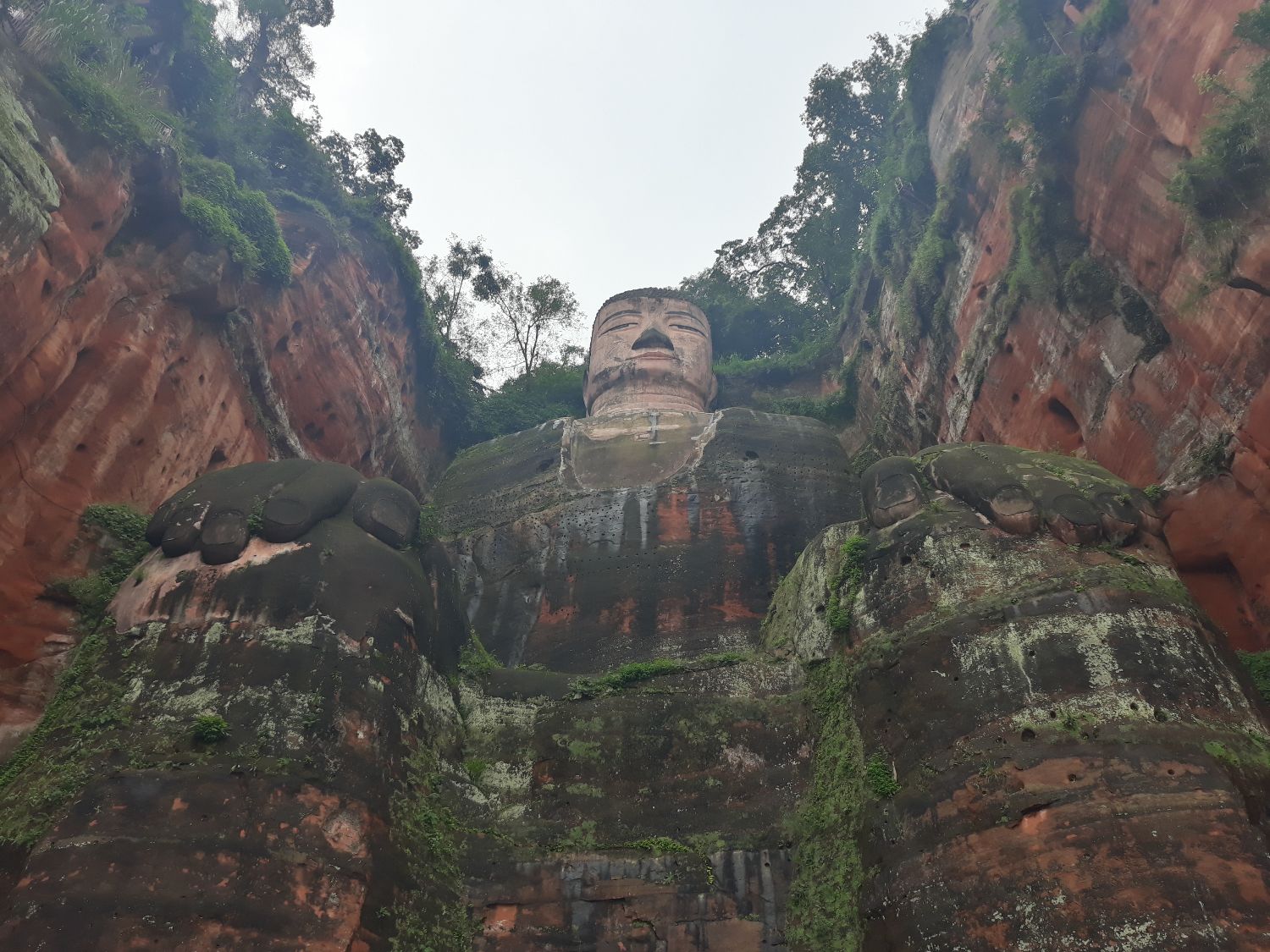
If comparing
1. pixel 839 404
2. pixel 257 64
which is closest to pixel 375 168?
pixel 257 64

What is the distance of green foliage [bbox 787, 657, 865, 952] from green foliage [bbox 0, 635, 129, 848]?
6.54 m

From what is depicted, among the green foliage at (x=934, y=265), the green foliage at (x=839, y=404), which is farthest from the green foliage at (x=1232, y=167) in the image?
the green foliage at (x=839, y=404)

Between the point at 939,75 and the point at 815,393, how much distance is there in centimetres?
912

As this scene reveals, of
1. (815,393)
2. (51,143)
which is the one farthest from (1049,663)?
(815,393)

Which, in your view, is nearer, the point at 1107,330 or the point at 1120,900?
the point at 1120,900

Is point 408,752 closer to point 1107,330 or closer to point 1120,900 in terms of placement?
point 1120,900

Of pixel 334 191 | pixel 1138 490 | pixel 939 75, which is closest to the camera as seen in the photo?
pixel 1138 490

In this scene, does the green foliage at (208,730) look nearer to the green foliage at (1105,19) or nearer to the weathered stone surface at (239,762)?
the weathered stone surface at (239,762)

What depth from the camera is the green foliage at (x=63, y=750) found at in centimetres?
826

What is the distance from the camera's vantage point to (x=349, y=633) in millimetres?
10445

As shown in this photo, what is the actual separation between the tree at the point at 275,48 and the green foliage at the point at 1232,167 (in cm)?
2091

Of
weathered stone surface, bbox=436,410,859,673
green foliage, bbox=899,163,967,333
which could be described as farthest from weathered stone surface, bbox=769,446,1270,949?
green foliage, bbox=899,163,967,333

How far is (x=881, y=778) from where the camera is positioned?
9.49m

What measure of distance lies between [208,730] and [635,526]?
8.85 meters
